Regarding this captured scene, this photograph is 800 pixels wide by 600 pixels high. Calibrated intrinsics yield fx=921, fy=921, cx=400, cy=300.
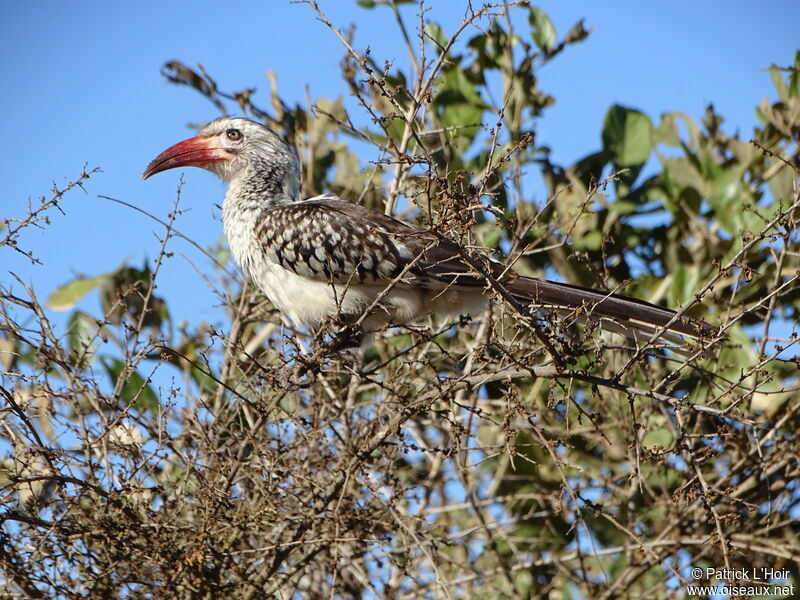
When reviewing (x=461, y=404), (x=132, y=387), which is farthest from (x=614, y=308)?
(x=132, y=387)

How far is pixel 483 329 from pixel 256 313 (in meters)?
1.02

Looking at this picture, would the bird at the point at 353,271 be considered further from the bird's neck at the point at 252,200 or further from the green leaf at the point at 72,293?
the green leaf at the point at 72,293

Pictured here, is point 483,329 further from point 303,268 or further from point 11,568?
point 11,568

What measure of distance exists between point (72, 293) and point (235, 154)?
3.55ft

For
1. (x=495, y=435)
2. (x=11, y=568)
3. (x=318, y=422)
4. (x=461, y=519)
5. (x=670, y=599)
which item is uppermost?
(x=495, y=435)

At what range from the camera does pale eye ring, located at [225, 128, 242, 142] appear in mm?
4801

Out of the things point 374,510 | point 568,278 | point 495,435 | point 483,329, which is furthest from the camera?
point 495,435

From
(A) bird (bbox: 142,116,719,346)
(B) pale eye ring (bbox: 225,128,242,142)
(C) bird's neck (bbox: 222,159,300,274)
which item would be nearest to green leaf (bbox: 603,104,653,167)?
(A) bird (bbox: 142,116,719,346)

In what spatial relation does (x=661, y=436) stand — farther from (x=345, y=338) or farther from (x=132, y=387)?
(x=132, y=387)

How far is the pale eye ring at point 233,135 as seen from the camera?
15.8 ft

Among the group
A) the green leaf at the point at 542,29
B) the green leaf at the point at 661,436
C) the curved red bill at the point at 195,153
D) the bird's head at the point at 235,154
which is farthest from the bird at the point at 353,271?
the green leaf at the point at 542,29

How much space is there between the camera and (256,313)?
4137mm

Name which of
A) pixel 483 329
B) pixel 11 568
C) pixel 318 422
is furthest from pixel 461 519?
pixel 11 568

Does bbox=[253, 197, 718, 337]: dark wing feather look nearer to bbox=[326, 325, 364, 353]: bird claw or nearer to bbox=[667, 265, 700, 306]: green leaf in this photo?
bbox=[326, 325, 364, 353]: bird claw
